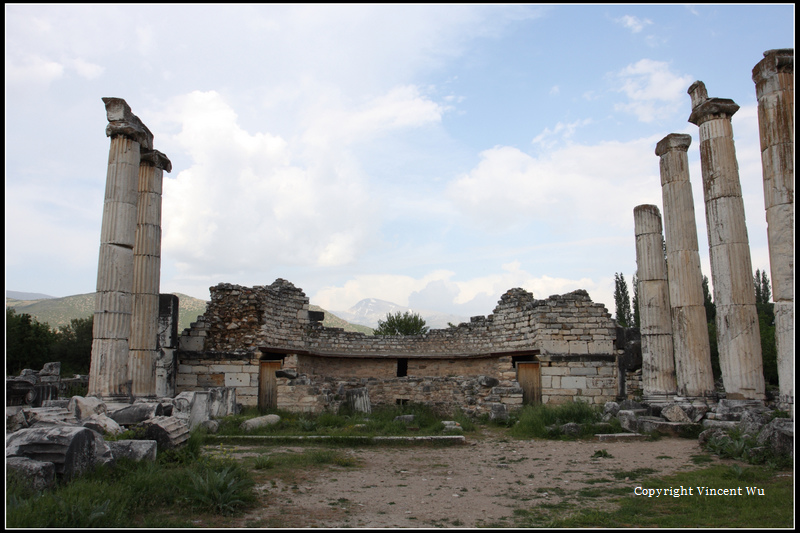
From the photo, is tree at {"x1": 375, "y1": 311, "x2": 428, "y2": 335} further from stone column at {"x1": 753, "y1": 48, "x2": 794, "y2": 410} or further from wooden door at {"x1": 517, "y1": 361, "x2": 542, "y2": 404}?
stone column at {"x1": 753, "y1": 48, "x2": 794, "y2": 410}

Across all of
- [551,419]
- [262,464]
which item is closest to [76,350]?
[262,464]

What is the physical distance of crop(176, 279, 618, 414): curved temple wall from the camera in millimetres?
18328

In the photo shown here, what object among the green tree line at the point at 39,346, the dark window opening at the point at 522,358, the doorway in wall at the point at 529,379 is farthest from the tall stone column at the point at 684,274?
the green tree line at the point at 39,346

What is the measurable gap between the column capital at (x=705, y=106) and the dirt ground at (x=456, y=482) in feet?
27.6

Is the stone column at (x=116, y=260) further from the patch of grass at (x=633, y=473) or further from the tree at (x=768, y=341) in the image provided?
the tree at (x=768, y=341)

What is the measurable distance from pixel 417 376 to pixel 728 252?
42.7 ft

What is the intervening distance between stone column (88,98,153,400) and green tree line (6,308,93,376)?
84.9ft

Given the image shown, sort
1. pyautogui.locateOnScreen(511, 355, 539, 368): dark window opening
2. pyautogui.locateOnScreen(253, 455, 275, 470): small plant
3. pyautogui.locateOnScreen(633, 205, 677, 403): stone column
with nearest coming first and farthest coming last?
pyautogui.locateOnScreen(253, 455, 275, 470): small plant, pyautogui.locateOnScreen(633, 205, 677, 403): stone column, pyautogui.locateOnScreen(511, 355, 539, 368): dark window opening

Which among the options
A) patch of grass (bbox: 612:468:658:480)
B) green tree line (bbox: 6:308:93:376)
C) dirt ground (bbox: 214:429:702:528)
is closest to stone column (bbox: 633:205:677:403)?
dirt ground (bbox: 214:429:702:528)

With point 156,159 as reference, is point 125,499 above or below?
below

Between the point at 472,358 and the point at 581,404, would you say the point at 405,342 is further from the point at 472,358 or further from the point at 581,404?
the point at 581,404

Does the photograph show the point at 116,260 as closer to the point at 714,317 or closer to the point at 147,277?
the point at 147,277

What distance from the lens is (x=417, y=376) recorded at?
22406 millimetres

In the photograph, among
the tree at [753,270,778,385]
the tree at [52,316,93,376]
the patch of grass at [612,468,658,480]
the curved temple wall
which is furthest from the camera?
the tree at [52,316,93,376]
